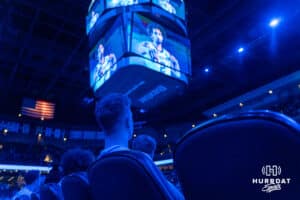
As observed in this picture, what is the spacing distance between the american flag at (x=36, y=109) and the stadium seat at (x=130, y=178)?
551 inches

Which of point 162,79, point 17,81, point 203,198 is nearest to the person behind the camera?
point 203,198

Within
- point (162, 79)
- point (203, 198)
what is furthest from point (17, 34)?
point (203, 198)

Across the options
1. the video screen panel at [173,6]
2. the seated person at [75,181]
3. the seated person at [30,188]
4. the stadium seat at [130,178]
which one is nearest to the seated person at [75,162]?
the seated person at [75,181]

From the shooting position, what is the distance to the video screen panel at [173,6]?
495cm

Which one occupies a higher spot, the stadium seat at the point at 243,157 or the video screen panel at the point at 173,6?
the video screen panel at the point at 173,6

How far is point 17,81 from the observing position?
12.8 m

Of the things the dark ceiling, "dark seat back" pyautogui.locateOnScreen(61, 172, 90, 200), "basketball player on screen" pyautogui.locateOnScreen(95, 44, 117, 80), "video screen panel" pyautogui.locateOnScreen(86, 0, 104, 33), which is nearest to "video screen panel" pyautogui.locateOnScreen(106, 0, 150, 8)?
"video screen panel" pyautogui.locateOnScreen(86, 0, 104, 33)

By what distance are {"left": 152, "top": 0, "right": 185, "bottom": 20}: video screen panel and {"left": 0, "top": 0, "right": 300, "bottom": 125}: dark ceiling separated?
2.31m

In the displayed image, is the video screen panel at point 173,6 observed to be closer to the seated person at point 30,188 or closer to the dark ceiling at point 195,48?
the dark ceiling at point 195,48

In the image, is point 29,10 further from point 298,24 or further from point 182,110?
point 182,110

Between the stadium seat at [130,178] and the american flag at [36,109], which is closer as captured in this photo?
the stadium seat at [130,178]

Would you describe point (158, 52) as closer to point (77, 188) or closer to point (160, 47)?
point (160, 47)

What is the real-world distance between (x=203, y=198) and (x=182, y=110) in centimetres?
1518

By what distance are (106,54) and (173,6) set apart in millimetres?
1612
